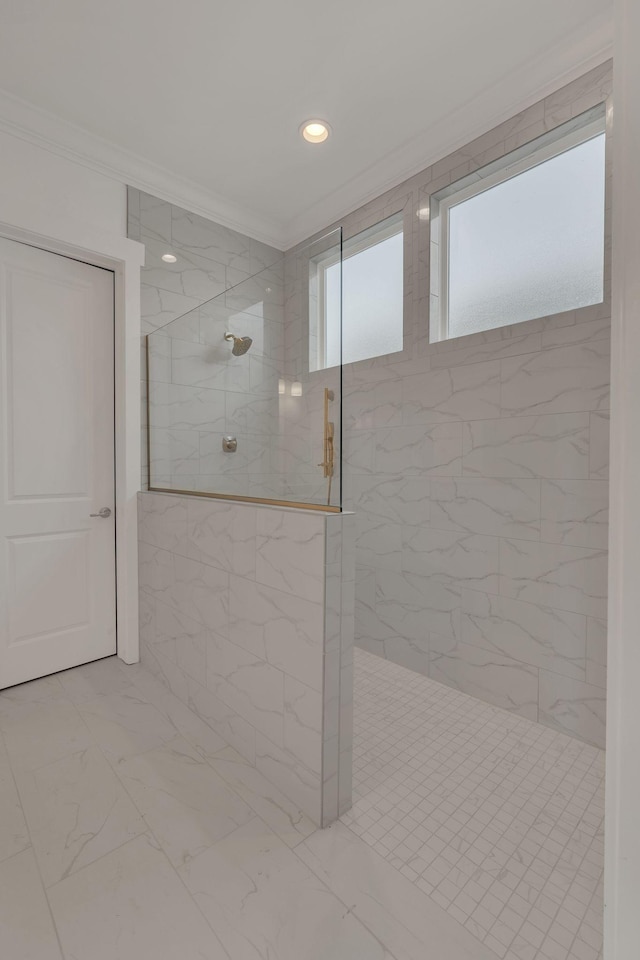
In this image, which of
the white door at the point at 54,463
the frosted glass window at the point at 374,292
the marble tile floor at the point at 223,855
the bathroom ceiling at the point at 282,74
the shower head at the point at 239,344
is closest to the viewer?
the marble tile floor at the point at 223,855

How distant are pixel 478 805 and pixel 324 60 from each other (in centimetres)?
290

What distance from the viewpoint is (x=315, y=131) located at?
7.55ft

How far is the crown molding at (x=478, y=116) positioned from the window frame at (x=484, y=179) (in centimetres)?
16

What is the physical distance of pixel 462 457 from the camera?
7.39 ft

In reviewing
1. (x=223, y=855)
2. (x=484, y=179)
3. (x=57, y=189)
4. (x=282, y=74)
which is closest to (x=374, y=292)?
(x=484, y=179)

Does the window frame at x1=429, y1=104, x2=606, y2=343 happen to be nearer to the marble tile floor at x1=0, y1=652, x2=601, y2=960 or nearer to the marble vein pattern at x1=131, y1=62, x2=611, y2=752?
the marble vein pattern at x1=131, y1=62, x2=611, y2=752

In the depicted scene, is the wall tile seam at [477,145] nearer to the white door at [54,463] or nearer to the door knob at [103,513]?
the white door at [54,463]

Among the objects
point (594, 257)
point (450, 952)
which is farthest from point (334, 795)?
point (594, 257)

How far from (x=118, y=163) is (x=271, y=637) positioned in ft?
8.38

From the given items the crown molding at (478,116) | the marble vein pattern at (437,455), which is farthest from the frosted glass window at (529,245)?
the crown molding at (478,116)

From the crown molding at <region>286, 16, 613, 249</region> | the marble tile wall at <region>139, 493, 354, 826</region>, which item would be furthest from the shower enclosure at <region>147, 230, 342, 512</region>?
the crown molding at <region>286, 16, 613, 249</region>

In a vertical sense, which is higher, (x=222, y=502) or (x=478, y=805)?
(x=222, y=502)

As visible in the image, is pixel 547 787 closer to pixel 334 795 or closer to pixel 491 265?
pixel 334 795

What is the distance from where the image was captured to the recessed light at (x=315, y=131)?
2.26 meters
